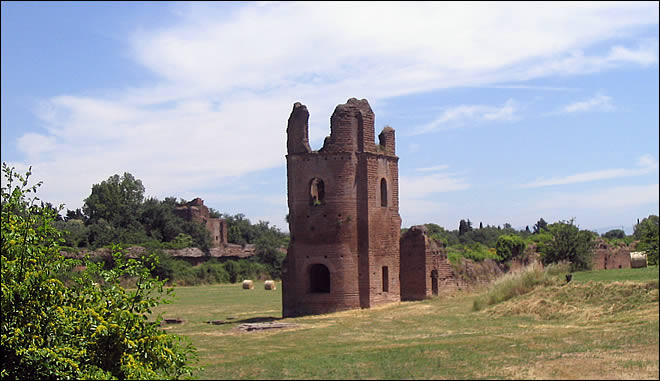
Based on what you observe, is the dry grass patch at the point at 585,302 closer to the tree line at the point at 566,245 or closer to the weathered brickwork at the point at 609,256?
the tree line at the point at 566,245

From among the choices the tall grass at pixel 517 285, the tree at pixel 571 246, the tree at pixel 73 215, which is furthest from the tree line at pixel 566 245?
the tree at pixel 73 215

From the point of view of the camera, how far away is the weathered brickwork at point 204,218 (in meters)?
71.6

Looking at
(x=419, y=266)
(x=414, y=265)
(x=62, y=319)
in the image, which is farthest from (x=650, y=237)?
(x=62, y=319)

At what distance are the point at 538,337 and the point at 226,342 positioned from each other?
Result: 336 inches

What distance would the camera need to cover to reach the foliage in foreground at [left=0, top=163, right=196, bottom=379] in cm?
655

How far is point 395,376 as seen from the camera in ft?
46.5

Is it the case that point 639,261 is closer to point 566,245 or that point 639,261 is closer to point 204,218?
point 566,245

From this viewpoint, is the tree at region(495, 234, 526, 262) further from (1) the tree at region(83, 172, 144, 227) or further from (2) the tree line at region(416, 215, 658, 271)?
(1) the tree at region(83, 172, 144, 227)

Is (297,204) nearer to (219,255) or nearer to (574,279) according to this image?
(574,279)

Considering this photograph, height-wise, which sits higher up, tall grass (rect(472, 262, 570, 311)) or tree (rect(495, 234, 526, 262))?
tree (rect(495, 234, 526, 262))

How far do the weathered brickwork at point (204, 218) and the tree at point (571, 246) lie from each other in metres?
39.8

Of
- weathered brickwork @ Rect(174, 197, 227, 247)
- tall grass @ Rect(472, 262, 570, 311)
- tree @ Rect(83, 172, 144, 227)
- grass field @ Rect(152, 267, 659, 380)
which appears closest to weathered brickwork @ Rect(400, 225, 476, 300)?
grass field @ Rect(152, 267, 659, 380)

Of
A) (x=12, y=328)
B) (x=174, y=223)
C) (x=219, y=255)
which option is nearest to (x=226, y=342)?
(x=12, y=328)

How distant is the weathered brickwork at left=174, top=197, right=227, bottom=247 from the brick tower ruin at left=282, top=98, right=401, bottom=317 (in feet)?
139
